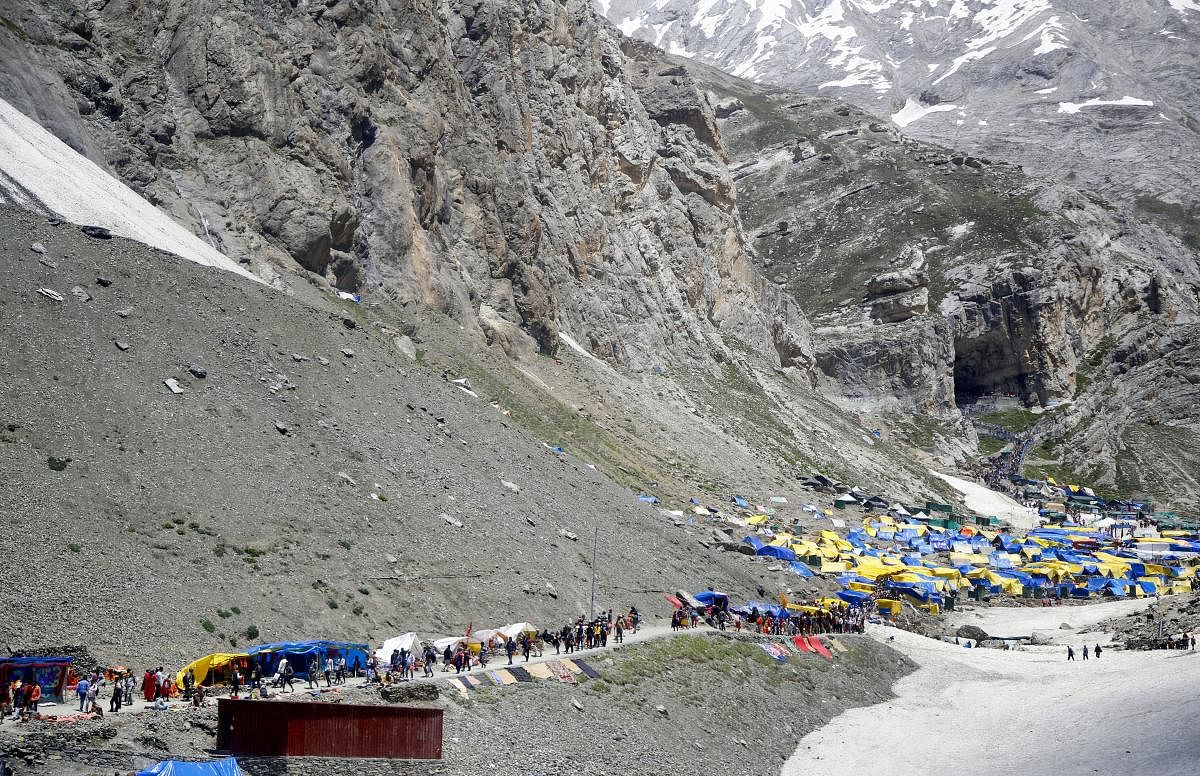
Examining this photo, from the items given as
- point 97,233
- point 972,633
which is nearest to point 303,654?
point 97,233

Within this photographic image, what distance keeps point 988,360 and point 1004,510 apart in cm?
5276

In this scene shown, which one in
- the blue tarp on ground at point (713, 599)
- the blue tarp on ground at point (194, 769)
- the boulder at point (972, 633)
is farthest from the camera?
the boulder at point (972, 633)

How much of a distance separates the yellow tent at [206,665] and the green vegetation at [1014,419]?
463 feet

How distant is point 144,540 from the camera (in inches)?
1329

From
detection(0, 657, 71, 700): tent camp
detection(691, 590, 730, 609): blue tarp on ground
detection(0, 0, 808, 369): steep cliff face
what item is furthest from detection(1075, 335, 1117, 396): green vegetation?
detection(0, 657, 71, 700): tent camp

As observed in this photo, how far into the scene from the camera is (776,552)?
6888 centimetres

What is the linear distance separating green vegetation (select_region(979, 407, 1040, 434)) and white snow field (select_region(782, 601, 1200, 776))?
10210 centimetres

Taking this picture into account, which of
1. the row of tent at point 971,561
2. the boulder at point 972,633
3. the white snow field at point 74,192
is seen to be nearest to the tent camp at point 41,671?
the white snow field at point 74,192

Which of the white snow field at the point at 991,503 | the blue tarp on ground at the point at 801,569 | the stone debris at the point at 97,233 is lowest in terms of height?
the blue tarp on ground at the point at 801,569

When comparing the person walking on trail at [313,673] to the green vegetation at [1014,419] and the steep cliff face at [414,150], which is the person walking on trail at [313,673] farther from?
the green vegetation at [1014,419]

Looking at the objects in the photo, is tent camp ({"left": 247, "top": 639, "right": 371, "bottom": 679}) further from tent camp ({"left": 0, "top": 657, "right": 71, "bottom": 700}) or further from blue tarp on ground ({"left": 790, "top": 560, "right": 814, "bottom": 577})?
blue tarp on ground ({"left": 790, "top": 560, "right": 814, "bottom": 577})

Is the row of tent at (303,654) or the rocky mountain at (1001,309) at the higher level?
the rocky mountain at (1001,309)

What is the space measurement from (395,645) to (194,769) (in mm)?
12885

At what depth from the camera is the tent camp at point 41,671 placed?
25.7m
